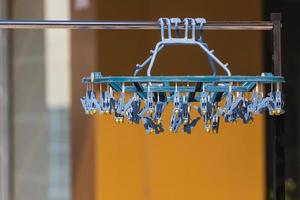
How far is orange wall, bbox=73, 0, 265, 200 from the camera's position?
3676 mm

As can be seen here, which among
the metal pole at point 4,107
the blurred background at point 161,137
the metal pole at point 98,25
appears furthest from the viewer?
the metal pole at point 4,107

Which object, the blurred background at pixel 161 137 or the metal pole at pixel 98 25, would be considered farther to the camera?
the blurred background at pixel 161 137

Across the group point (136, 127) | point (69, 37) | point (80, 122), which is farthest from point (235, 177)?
point (69, 37)

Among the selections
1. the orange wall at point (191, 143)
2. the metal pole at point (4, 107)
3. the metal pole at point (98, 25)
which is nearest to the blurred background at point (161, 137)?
the orange wall at point (191, 143)

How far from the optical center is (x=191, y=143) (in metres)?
3.69

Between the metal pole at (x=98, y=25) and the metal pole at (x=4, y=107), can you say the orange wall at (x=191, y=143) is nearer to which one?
the metal pole at (x=4, y=107)

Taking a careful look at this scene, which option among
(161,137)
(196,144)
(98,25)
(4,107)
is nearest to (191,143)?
(196,144)

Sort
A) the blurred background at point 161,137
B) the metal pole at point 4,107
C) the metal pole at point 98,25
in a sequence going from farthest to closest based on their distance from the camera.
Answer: the metal pole at point 4,107 → the blurred background at point 161,137 → the metal pole at point 98,25

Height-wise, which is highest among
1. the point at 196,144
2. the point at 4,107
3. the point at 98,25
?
the point at 98,25

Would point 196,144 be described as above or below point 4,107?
below

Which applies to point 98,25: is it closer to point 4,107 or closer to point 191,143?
point 191,143

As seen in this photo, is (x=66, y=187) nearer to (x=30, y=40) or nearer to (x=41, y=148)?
(x=41, y=148)

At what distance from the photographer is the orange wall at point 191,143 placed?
3676 millimetres

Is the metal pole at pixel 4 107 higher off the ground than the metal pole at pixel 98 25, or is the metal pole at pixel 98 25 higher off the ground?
the metal pole at pixel 98 25
